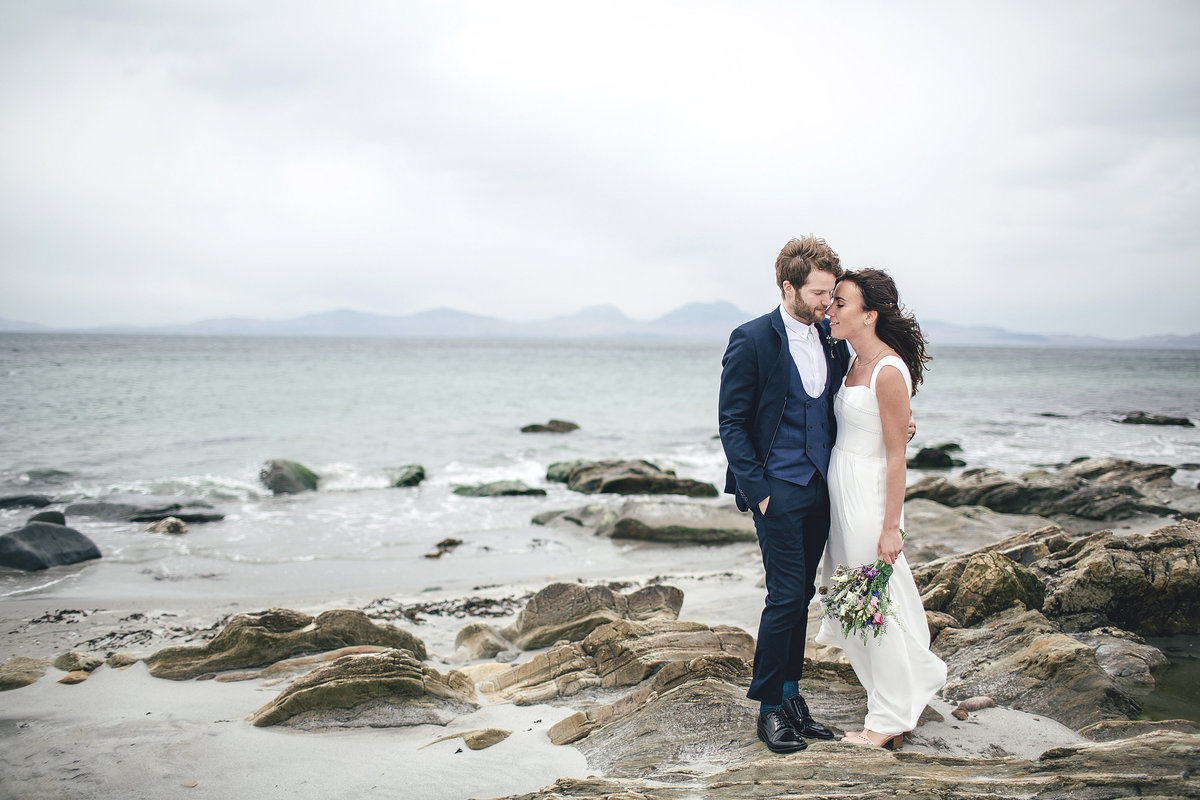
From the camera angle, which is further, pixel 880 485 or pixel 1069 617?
pixel 1069 617

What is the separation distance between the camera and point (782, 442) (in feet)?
12.7

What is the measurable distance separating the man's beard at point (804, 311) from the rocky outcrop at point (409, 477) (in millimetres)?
13233

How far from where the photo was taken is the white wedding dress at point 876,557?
12.6ft

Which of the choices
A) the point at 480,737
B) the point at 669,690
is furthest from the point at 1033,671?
the point at 480,737

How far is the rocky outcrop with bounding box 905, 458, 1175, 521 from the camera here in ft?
37.4

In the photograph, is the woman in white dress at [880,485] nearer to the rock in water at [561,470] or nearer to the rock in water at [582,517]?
the rock in water at [582,517]

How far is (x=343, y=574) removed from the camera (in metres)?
9.58

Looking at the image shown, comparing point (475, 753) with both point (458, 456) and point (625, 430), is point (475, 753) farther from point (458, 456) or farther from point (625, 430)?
point (625, 430)

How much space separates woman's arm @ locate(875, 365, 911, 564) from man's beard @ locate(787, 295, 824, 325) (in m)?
0.46

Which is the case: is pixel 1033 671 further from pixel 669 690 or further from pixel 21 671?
pixel 21 671

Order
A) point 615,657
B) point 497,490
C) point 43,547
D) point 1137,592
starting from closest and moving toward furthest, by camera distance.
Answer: point 615,657
point 1137,592
point 43,547
point 497,490

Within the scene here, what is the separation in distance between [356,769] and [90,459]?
57.3 ft

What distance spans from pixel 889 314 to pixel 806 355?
0.53 metres

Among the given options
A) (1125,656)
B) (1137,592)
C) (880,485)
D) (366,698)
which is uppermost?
(880,485)
